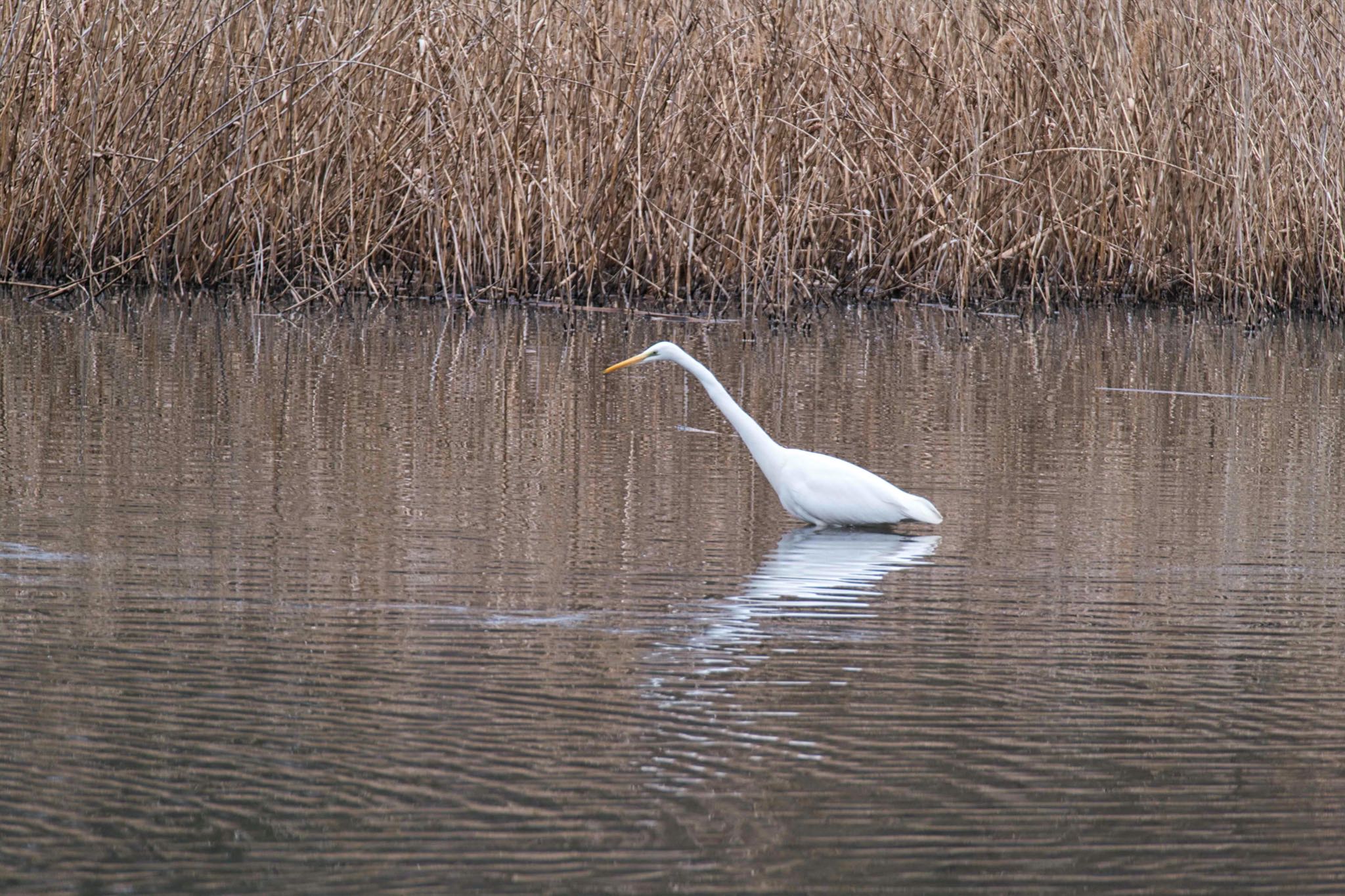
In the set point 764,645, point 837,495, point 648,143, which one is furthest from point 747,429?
point 648,143

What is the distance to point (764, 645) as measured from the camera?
320cm

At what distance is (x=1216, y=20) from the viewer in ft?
33.1

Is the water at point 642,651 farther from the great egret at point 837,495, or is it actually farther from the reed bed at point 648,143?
the reed bed at point 648,143

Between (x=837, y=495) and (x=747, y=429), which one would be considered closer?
(x=837, y=495)

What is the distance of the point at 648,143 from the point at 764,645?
6.77 metres

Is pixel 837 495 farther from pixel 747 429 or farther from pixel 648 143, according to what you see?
pixel 648 143

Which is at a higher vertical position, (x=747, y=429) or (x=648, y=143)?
(x=648, y=143)

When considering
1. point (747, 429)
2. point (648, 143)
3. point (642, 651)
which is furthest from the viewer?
point (648, 143)

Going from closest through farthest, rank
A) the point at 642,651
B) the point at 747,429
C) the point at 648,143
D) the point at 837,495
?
the point at 642,651
the point at 837,495
the point at 747,429
the point at 648,143

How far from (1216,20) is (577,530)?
711 cm

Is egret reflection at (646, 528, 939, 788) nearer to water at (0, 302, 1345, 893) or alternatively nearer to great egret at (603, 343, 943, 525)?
water at (0, 302, 1345, 893)

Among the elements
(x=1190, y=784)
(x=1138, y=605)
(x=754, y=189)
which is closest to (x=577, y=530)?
(x=1138, y=605)

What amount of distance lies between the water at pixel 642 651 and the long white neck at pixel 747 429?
138mm

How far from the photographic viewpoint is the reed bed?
9469mm
